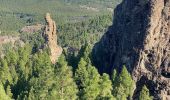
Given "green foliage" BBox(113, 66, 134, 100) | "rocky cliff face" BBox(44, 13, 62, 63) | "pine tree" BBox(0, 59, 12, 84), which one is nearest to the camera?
"green foliage" BBox(113, 66, 134, 100)

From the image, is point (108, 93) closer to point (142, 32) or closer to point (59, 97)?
point (59, 97)

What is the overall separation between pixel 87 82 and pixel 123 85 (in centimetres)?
713

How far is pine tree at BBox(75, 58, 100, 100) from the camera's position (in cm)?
8938

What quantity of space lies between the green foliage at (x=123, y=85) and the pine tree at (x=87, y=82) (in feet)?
12.8

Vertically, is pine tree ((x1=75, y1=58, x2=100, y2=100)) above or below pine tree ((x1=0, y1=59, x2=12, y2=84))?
above

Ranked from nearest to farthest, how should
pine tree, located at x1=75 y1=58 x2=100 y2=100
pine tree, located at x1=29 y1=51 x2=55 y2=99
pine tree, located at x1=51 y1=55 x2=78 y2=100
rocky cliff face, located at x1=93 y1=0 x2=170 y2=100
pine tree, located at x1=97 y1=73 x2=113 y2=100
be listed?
pine tree, located at x1=29 y1=51 x2=55 y2=99
pine tree, located at x1=75 y1=58 x2=100 y2=100
pine tree, located at x1=97 y1=73 x2=113 y2=100
pine tree, located at x1=51 y1=55 x2=78 y2=100
rocky cliff face, located at x1=93 y1=0 x2=170 y2=100

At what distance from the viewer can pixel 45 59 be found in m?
108

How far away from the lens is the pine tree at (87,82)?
89.4 metres

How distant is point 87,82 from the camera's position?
3688 inches

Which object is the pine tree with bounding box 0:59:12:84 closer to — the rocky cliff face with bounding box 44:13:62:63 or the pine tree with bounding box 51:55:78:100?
the pine tree with bounding box 51:55:78:100

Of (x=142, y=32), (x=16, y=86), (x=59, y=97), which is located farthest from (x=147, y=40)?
(x=16, y=86)

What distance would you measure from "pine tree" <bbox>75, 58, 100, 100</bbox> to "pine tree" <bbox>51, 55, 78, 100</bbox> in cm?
184

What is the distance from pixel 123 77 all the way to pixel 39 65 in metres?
22.6

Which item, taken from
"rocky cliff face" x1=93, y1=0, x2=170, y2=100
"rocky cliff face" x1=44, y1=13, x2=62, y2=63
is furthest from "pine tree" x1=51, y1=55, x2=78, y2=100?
"rocky cliff face" x1=44, y1=13, x2=62, y2=63
